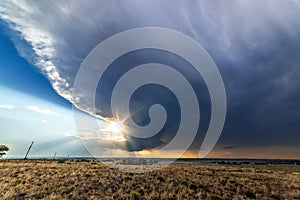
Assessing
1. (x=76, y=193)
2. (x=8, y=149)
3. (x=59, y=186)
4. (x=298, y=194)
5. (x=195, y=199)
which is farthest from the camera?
(x=8, y=149)

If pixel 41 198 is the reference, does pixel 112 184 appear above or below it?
above

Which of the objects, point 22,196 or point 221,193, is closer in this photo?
point 22,196

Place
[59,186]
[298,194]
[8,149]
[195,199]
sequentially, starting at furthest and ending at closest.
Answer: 1. [8,149]
2. [59,186]
3. [298,194]
4. [195,199]

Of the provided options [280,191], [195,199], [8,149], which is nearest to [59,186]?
[195,199]

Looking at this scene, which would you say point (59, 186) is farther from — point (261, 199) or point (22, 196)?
point (261, 199)

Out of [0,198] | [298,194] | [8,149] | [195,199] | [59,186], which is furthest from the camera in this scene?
[8,149]

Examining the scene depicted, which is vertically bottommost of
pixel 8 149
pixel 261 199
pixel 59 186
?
pixel 261 199

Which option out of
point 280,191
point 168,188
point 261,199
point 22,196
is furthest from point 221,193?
point 22,196

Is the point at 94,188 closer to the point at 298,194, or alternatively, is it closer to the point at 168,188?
the point at 168,188

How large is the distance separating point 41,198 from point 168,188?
937cm

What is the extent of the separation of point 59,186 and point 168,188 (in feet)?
29.9

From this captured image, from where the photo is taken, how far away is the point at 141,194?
15469 millimetres

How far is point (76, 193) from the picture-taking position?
605 inches

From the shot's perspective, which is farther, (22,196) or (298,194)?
(298,194)
